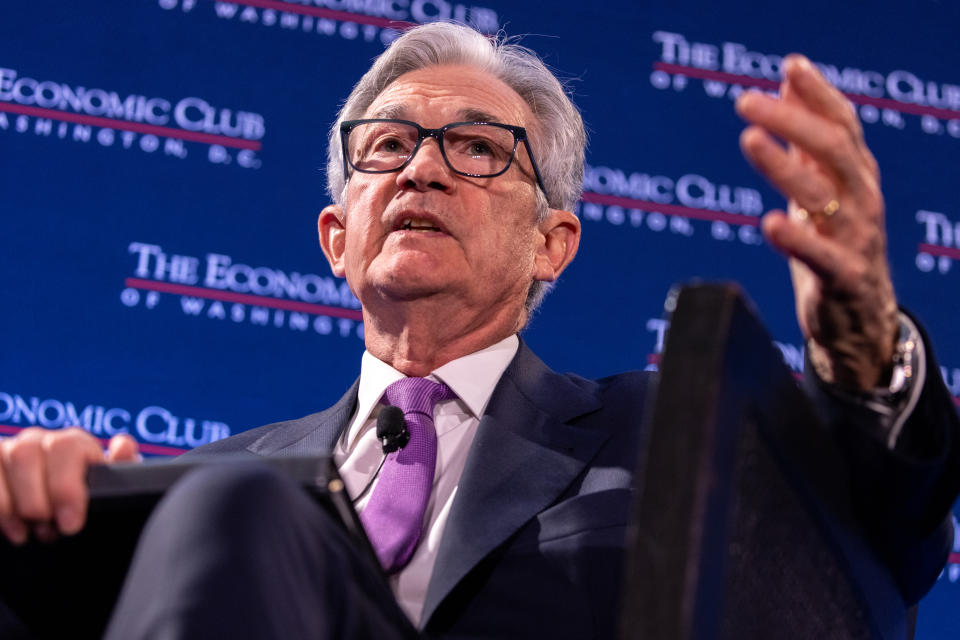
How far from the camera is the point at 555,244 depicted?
1977mm

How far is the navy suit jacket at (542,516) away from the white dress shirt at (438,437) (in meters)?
0.04

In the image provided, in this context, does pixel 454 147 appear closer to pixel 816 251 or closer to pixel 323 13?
pixel 323 13

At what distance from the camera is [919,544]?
0.96 metres

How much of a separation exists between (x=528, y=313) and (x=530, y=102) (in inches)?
16.5

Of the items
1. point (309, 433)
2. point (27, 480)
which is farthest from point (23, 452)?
point (309, 433)

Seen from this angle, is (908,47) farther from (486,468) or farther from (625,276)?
(486,468)

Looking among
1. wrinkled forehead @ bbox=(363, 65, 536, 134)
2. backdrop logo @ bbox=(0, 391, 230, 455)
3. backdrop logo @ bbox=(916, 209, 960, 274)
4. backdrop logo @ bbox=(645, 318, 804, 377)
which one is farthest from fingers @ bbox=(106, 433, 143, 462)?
backdrop logo @ bbox=(916, 209, 960, 274)

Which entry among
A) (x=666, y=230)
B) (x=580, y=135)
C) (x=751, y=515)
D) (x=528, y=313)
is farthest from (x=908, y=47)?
(x=751, y=515)

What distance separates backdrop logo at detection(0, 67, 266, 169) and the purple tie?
105 centimetres

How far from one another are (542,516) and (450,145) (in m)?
0.81

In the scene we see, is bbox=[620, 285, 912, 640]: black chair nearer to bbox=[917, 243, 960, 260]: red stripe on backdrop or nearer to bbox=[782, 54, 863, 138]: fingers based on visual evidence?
bbox=[782, 54, 863, 138]: fingers

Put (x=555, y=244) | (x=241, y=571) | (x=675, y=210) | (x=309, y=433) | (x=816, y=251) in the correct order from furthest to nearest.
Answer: (x=675, y=210) < (x=555, y=244) < (x=309, y=433) < (x=816, y=251) < (x=241, y=571)

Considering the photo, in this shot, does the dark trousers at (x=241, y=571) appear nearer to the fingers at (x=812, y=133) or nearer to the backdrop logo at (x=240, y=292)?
the fingers at (x=812, y=133)

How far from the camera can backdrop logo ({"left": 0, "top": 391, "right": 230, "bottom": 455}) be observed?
210 centimetres
